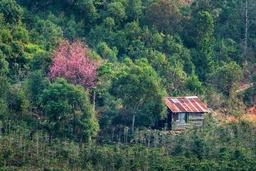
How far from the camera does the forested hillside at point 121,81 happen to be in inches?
1091

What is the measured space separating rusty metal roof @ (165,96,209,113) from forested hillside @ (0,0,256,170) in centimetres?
62

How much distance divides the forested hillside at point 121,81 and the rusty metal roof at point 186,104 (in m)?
0.62

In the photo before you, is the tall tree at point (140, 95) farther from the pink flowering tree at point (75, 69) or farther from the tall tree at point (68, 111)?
the tall tree at point (68, 111)

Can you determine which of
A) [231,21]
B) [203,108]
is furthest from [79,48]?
[231,21]

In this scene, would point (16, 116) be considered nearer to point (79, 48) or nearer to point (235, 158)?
point (79, 48)

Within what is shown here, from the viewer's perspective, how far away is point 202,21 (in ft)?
130

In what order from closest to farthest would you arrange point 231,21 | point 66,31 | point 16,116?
point 16,116, point 66,31, point 231,21

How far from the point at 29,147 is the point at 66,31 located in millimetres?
11603

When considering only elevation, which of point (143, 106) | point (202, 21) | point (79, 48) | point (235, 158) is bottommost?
point (235, 158)

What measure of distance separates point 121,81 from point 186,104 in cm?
333

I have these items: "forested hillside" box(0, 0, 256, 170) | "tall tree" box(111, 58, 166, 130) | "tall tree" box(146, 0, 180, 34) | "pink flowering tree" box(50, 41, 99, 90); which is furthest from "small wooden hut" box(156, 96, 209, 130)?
"tall tree" box(146, 0, 180, 34)

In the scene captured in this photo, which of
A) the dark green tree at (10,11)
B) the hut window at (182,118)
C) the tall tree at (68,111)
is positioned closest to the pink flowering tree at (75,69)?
the tall tree at (68,111)

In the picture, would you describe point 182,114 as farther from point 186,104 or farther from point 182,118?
point 186,104

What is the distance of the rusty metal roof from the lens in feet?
106
